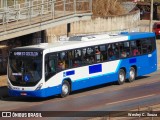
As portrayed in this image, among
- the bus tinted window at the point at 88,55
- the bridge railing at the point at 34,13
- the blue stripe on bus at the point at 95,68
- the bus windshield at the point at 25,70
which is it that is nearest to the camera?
the bus windshield at the point at 25,70

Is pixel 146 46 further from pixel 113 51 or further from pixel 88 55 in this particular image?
pixel 88 55

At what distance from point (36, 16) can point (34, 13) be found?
17.6 inches

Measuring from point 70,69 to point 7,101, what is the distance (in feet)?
10.6

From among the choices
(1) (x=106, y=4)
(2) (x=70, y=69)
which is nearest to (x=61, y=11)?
(2) (x=70, y=69)

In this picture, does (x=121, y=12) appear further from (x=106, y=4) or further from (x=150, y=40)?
(x=150, y=40)

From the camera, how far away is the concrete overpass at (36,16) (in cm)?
3061

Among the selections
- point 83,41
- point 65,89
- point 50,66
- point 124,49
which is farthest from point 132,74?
point 50,66

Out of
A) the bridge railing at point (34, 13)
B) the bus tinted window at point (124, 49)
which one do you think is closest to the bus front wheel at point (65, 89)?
the bus tinted window at point (124, 49)

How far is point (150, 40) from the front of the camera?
33.4m

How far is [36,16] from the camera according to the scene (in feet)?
110

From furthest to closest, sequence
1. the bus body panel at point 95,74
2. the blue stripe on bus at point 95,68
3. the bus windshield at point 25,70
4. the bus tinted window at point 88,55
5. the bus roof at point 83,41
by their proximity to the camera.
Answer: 1. the blue stripe on bus at point 95,68
2. the bus tinted window at point 88,55
3. the bus roof at point 83,41
4. the bus body panel at point 95,74
5. the bus windshield at point 25,70

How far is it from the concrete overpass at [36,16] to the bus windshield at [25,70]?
431cm

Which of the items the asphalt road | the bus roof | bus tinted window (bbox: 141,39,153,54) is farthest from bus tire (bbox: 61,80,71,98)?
bus tinted window (bbox: 141,39,153,54)

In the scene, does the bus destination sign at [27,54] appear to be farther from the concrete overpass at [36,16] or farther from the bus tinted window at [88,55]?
the concrete overpass at [36,16]
